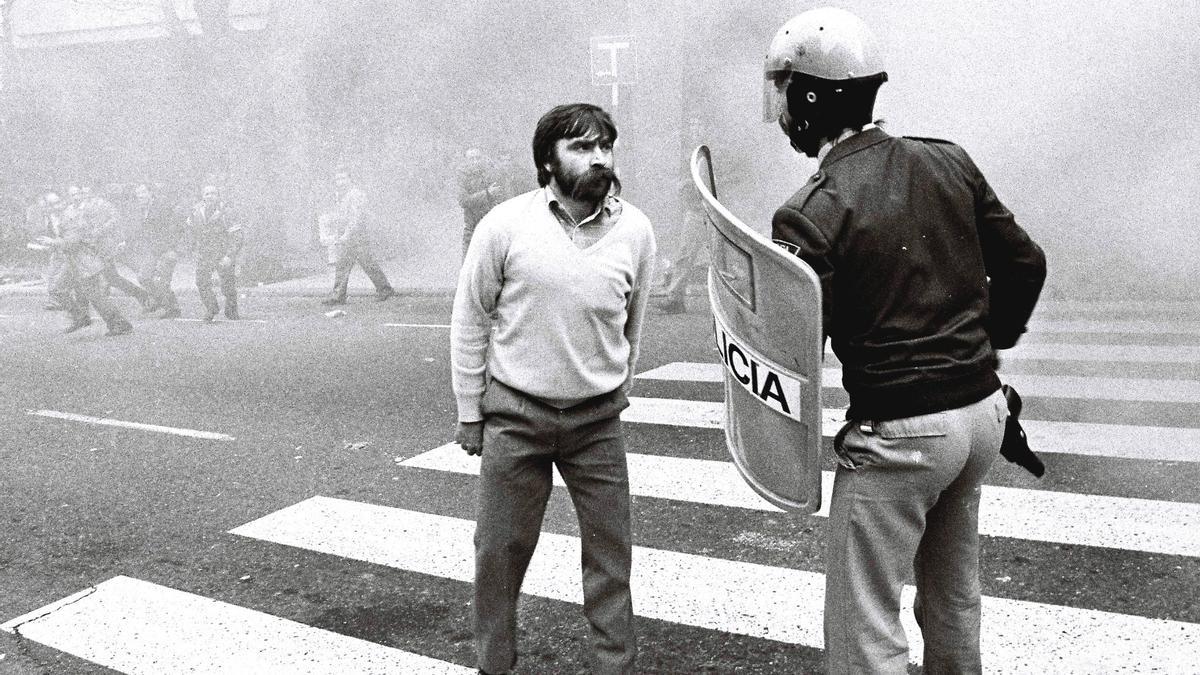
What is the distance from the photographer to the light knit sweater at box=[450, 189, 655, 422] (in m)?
2.45

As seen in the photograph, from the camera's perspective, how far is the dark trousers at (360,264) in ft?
39.0

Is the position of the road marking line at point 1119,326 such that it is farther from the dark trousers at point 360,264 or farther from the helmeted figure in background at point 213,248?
the helmeted figure in background at point 213,248

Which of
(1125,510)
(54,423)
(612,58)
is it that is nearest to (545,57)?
(612,58)

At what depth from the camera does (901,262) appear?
184 centimetres

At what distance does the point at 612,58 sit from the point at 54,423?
587 cm

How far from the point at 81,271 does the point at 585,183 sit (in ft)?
30.5

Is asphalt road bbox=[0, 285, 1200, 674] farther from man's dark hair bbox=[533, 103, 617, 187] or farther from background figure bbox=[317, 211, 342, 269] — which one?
background figure bbox=[317, 211, 342, 269]

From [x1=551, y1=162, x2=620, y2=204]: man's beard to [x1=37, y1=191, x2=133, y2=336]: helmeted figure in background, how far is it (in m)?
8.94

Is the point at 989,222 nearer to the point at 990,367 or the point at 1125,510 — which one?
the point at 990,367

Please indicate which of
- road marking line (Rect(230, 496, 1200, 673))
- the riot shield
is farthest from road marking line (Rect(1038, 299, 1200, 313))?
the riot shield

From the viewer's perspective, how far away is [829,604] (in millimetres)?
1978

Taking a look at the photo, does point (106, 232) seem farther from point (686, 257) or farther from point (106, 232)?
point (686, 257)

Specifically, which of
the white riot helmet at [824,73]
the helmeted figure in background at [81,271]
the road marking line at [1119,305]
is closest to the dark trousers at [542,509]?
the white riot helmet at [824,73]

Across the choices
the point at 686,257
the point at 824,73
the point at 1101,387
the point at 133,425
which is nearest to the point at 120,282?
the point at 133,425
